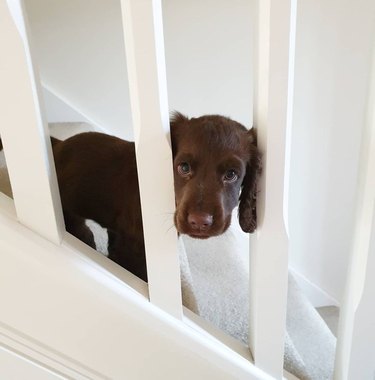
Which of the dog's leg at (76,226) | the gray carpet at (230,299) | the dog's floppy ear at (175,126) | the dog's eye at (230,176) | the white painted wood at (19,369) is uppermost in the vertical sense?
the dog's floppy ear at (175,126)

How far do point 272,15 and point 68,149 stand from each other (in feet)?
1.72

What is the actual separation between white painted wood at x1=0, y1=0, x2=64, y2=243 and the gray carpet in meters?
0.36

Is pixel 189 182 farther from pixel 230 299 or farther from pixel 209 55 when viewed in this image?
pixel 209 55

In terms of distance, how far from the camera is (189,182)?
23.9 inches

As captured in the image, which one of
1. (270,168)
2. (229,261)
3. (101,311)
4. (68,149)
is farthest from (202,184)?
(229,261)

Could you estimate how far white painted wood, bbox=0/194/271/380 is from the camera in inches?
22.5

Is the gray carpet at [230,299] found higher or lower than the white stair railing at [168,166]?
lower

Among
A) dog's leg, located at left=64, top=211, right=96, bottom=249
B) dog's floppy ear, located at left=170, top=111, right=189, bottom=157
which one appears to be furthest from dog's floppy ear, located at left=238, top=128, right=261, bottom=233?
dog's leg, located at left=64, top=211, right=96, bottom=249

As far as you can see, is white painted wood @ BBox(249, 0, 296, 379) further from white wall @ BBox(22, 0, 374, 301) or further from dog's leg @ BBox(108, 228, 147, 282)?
white wall @ BBox(22, 0, 374, 301)

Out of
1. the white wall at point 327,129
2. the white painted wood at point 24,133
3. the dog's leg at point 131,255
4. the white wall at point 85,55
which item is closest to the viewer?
the white painted wood at point 24,133

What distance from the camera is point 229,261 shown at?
1.11m

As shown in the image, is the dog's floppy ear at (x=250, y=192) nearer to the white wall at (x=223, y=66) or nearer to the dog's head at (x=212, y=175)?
the dog's head at (x=212, y=175)

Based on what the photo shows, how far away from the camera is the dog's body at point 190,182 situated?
0.59m

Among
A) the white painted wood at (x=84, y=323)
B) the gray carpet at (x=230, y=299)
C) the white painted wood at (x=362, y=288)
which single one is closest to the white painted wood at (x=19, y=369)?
the white painted wood at (x=84, y=323)
